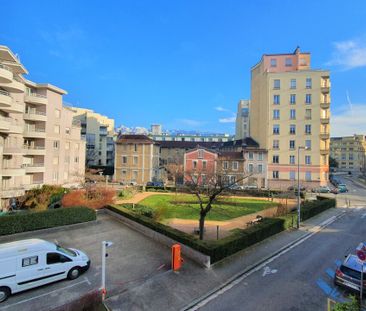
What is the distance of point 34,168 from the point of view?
3597 cm

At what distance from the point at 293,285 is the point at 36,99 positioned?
1538 inches

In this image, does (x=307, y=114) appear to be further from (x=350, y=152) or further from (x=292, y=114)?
(x=350, y=152)

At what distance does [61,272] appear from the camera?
38.3ft

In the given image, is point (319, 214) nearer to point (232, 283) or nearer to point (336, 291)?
point (336, 291)

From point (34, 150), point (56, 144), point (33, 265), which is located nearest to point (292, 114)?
point (56, 144)

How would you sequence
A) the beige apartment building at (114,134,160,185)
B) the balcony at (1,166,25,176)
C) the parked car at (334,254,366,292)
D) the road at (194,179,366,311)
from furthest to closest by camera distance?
1. the beige apartment building at (114,134,160,185)
2. the balcony at (1,166,25,176)
3. the parked car at (334,254,366,292)
4. the road at (194,179,366,311)

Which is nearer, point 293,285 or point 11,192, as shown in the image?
point 293,285

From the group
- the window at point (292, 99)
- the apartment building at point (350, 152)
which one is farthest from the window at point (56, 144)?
the apartment building at point (350, 152)

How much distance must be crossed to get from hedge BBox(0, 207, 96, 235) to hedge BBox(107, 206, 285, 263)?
384cm

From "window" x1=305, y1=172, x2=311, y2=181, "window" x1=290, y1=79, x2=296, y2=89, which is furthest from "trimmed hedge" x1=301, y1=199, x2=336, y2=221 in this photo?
"window" x1=290, y1=79, x2=296, y2=89

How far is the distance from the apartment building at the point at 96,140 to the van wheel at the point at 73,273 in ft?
205

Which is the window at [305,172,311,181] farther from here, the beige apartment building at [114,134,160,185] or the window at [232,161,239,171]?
the beige apartment building at [114,134,160,185]

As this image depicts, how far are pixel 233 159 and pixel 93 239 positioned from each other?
40.7m

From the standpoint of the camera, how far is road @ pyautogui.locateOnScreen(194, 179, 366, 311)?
1054cm
